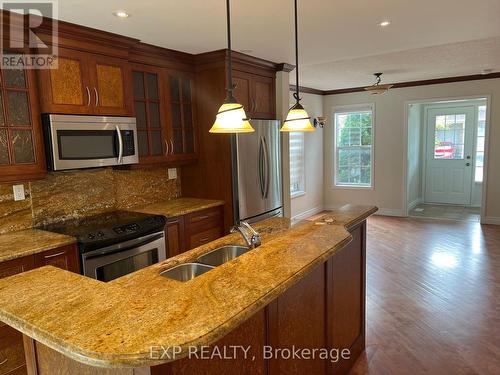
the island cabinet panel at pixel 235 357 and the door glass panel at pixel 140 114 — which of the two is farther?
the door glass panel at pixel 140 114

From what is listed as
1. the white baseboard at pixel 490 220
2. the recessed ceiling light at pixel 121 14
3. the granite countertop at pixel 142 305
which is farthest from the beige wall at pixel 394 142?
the granite countertop at pixel 142 305

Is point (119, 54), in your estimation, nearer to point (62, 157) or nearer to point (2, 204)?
point (62, 157)

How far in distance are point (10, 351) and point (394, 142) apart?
6.70 meters

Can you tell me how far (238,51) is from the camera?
3.69 meters

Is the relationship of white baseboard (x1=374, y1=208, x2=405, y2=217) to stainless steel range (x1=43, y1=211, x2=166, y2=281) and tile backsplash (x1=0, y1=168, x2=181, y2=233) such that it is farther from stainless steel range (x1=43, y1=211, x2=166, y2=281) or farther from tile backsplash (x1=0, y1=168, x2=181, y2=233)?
stainless steel range (x1=43, y1=211, x2=166, y2=281)

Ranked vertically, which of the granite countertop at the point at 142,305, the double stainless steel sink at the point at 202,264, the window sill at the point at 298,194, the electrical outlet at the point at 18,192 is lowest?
the window sill at the point at 298,194

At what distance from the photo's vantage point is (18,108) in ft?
8.30

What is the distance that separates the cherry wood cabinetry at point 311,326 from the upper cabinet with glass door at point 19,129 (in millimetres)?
2013

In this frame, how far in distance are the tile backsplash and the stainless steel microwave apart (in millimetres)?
408

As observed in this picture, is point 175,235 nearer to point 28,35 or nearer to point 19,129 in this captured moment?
point 19,129

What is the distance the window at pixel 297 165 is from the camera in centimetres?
673

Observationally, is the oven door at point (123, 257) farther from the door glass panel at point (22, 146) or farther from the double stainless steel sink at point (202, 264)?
the double stainless steel sink at point (202, 264)

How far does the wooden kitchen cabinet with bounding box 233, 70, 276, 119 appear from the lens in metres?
3.95

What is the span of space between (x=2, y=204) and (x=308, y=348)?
2.44 meters
